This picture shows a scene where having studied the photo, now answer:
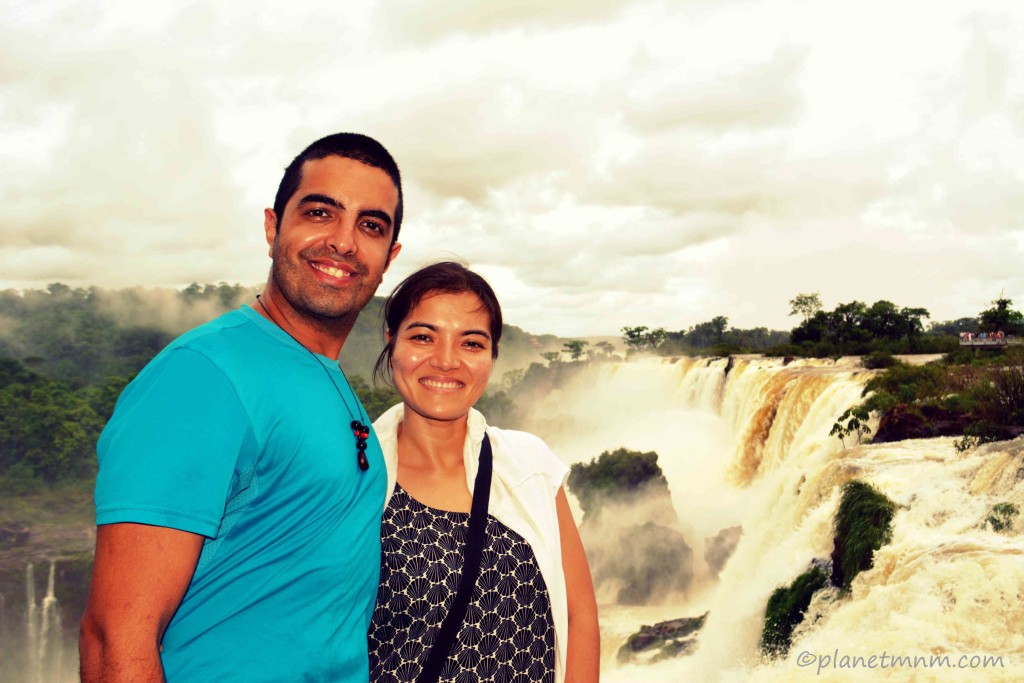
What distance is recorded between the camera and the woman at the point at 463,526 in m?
1.91

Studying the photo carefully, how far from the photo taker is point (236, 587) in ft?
5.01

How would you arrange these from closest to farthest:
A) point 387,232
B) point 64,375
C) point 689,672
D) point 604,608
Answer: point 387,232, point 689,672, point 604,608, point 64,375

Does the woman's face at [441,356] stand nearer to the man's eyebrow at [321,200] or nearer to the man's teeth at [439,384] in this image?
the man's teeth at [439,384]

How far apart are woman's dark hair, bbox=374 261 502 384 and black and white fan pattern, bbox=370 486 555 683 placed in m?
0.55

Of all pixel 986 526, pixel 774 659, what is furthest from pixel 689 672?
pixel 986 526

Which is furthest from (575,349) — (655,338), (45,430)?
(45,430)

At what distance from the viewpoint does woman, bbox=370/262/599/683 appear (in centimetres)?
191

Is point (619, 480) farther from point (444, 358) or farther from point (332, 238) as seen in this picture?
point (332, 238)

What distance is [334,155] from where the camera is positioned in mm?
1910

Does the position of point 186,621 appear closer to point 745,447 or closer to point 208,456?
point 208,456

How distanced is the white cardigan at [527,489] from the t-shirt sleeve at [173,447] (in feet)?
2.15

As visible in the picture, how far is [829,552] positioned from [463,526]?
7.73m

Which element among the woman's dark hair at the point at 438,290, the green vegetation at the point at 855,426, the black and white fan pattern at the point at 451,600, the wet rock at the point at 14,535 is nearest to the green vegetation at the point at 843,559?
the green vegetation at the point at 855,426

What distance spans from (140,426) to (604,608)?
61.0 feet
